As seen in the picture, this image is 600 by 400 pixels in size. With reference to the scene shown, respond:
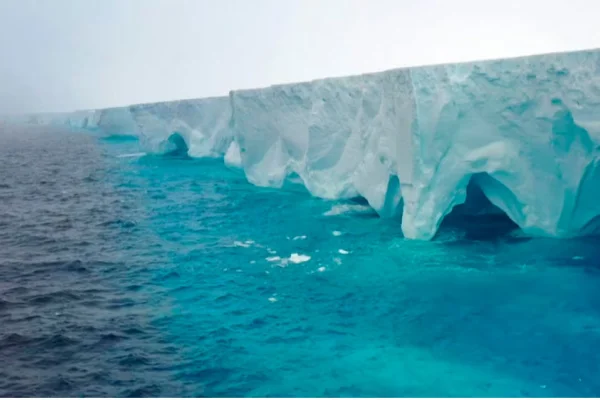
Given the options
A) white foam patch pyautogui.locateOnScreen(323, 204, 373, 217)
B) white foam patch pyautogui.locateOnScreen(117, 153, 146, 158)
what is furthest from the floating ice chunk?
white foam patch pyautogui.locateOnScreen(117, 153, 146, 158)

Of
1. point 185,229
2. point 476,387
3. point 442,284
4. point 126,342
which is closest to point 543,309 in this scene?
point 442,284

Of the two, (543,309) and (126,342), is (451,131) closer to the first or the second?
(543,309)

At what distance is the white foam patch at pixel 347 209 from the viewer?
14.0 metres

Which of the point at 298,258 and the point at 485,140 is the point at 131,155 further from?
the point at 485,140

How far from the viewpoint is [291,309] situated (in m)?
7.60

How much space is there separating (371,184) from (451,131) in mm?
2955

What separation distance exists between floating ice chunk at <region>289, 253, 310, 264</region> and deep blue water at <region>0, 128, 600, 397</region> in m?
0.23

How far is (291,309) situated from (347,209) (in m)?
7.03

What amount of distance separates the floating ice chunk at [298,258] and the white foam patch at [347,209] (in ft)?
12.1

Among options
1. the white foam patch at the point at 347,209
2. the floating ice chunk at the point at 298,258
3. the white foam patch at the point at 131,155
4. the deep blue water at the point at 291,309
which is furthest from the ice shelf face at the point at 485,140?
the white foam patch at the point at 131,155

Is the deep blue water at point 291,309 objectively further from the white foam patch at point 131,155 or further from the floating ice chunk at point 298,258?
the white foam patch at point 131,155

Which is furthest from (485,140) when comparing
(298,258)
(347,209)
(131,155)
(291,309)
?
(131,155)

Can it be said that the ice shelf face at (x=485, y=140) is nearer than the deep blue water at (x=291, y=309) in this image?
No

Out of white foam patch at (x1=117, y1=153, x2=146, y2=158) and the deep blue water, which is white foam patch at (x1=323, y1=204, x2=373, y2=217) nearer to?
the deep blue water
